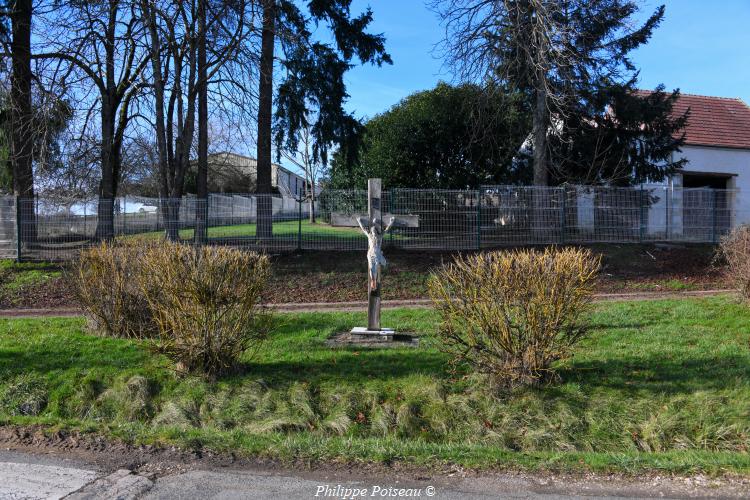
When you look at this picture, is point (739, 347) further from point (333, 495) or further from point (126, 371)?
point (126, 371)

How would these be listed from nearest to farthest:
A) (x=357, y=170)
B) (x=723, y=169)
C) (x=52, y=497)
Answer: (x=52, y=497) < (x=723, y=169) < (x=357, y=170)

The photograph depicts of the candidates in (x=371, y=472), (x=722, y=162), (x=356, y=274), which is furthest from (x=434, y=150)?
(x=371, y=472)

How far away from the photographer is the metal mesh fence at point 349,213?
17.6 m

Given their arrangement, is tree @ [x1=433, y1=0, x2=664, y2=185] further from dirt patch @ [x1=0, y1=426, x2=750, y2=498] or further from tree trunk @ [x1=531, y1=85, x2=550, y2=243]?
dirt patch @ [x1=0, y1=426, x2=750, y2=498]

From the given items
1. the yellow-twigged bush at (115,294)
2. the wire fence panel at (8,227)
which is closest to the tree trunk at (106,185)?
the wire fence panel at (8,227)

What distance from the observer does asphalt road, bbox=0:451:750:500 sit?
4.71 metres

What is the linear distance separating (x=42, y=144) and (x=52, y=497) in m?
13.4

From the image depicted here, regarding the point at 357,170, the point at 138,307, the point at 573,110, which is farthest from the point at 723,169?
the point at 138,307

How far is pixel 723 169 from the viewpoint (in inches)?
925

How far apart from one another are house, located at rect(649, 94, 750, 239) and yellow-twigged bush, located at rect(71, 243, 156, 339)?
14922mm

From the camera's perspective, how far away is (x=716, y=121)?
2500cm

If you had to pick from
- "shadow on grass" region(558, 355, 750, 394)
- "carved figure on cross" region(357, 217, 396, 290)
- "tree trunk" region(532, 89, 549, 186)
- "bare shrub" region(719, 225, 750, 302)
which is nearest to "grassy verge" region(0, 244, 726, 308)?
"bare shrub" region(719, 225, 750, 302)

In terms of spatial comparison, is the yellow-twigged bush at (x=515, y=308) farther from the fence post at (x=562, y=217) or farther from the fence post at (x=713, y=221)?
the fence post at (x=713, y=221)

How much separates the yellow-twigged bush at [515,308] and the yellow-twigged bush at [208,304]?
229 cm
